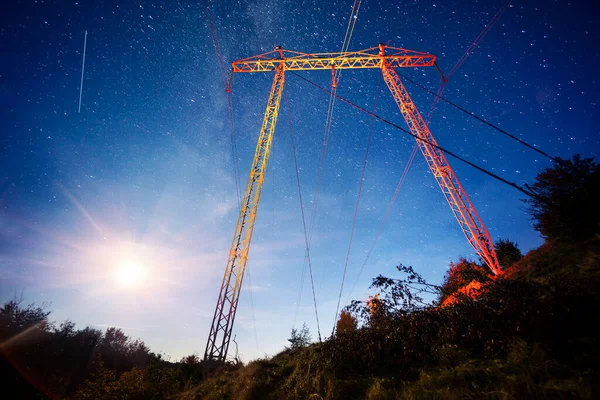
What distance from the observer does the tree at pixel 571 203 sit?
10.4 m

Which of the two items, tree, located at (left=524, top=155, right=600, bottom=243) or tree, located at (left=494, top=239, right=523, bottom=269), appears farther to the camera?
tree, located at (left=494, top=239, right=523, bottom=269)

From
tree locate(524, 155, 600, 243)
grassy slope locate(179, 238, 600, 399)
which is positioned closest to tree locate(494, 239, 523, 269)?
tree locate(524, 155, 600, 243)

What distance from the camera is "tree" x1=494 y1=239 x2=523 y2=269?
66.3ft

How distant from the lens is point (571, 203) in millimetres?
10898

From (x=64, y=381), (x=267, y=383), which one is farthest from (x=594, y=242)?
(x=64, y=381)

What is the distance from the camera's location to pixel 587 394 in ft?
8.61

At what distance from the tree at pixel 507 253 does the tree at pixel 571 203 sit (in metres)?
8.09

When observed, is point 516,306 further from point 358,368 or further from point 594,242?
point 594,242

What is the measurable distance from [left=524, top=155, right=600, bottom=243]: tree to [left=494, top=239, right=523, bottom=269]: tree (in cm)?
809

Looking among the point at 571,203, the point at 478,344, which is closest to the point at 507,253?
the point at 571,203

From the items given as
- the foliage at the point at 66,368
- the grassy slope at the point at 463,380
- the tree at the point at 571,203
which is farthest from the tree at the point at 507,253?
the foliage at the point at 66,368

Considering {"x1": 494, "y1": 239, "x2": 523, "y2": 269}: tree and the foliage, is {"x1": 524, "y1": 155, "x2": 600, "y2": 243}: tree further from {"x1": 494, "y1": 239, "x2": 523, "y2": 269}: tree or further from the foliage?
the foliage

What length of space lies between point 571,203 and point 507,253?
1242 centimetres

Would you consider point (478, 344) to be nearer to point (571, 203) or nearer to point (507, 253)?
point (571, 203)
